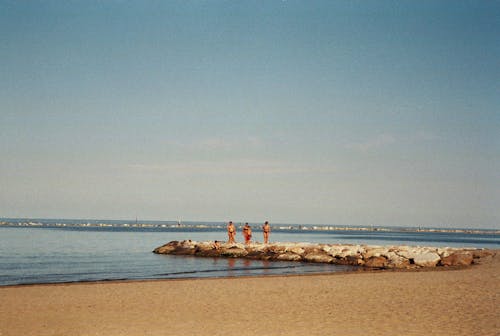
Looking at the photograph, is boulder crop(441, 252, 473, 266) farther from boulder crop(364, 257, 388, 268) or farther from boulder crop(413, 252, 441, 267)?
boulder crop(364, 257, 388, 268)

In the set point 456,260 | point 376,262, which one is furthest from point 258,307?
point 456,260

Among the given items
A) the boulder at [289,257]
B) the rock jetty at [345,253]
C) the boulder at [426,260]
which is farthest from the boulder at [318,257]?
the boulder at [426,260]

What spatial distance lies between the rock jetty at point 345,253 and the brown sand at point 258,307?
25.4 feet

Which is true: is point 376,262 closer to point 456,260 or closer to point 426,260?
point 426,260

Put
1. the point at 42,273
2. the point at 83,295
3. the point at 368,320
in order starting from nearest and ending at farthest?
the point at 368,320 < the point at 83,295 < the point at 42,273

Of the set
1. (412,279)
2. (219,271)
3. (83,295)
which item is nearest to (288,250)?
(219,271)

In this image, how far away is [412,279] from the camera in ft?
67.4

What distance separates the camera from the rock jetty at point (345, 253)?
91.8ft

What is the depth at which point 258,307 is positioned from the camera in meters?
13.9

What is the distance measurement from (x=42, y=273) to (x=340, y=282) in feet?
45.2

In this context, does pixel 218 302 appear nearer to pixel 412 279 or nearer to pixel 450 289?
pixel 450 289

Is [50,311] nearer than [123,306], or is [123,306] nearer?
[50,311]

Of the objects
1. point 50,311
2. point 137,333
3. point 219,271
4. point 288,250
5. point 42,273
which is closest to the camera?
point 137,333

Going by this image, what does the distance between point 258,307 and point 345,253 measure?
1915cm
